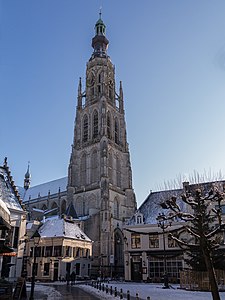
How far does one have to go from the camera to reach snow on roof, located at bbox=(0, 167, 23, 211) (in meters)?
29.6

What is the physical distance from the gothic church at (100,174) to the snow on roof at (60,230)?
39.9 ft

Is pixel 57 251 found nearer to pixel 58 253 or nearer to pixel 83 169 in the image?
pixel 58 253

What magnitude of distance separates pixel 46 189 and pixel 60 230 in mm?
49573

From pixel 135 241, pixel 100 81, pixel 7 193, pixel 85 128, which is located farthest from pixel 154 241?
pixel 100 81

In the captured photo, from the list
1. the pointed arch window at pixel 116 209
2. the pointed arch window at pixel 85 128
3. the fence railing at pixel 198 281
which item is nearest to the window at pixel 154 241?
the fence railing at pixel 198 281

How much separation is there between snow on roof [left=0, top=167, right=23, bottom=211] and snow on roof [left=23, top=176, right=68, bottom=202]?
164 ft

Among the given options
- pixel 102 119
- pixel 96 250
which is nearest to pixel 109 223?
pixel 96 250

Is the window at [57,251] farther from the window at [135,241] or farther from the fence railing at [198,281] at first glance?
the fence railing at [198,281]

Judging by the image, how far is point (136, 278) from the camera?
3866cm

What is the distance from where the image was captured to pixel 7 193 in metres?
30.6

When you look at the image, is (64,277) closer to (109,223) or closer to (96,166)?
(109,223)

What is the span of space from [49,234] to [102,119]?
3730 cm

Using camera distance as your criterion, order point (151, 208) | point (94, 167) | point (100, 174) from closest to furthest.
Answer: point (151, 208) → point (100, 174) → point (94, 167)

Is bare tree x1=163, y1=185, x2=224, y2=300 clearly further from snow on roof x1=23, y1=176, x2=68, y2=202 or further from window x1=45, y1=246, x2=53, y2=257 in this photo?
snow on roof x1=23, y1=176, x2=68, y2=202
